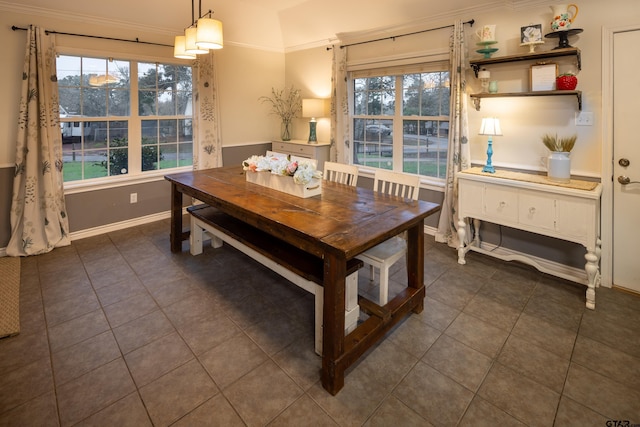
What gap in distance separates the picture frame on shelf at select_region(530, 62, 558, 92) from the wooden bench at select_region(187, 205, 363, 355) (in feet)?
7.19

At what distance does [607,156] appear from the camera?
108 inches

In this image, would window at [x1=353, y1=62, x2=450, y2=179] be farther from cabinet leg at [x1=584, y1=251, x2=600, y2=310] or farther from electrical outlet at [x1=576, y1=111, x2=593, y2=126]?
cabinet leg at [x1=584, y1=251, x2=600, y2=310]

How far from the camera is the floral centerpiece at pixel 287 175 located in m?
2.50

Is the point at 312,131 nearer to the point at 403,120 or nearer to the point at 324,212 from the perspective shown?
the point at 403,120

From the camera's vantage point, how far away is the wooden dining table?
176 cm

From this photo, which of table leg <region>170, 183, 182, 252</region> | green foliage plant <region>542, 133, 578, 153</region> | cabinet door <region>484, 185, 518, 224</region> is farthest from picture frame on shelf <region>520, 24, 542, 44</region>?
table leg <region>170, 183, 182, 252</region>

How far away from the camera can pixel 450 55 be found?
11.5ft

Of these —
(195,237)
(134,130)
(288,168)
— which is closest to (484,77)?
(288,168)

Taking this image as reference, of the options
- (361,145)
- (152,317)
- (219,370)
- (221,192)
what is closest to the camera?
(219,370)

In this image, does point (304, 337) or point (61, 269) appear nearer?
point (304, 337)

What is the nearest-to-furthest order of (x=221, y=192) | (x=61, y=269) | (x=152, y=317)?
(x=152, y=317)
(x=221, y=192)
(x=61, y=269)

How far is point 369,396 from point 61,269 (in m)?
2.95

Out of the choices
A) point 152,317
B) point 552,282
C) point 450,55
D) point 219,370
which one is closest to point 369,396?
point 219,370

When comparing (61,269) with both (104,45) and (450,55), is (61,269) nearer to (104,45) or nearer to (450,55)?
(104,45)
